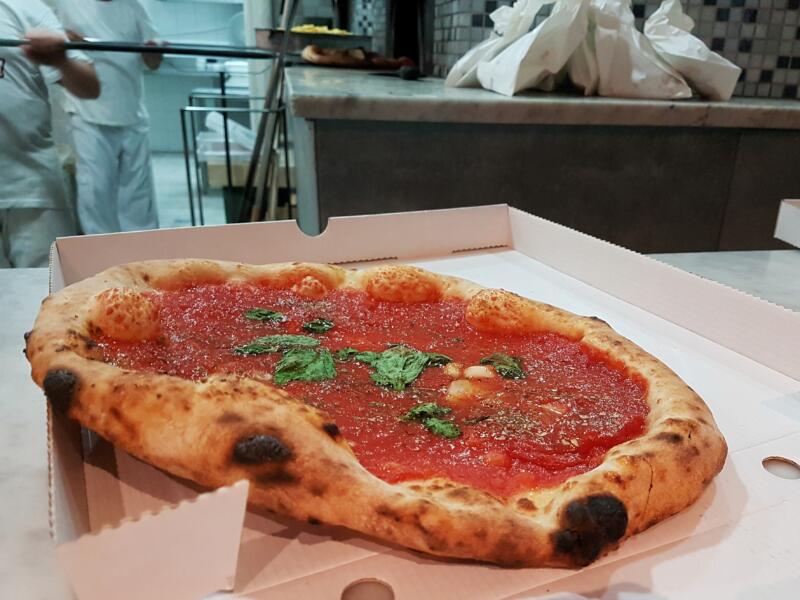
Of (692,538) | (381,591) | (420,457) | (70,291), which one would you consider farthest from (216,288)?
(692,538)

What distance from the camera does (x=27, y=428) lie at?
2.99 ft

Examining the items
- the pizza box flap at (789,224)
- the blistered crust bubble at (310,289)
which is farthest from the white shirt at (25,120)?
the pizza box flap at (789,224)

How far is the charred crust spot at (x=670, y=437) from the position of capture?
30.5 inches

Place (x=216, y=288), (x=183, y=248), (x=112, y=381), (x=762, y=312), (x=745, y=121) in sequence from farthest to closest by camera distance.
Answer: (x=745, y=121)
(x=183, y=248)
(x=216, y=288)
(x=762, y=312)
(x=112, y=381)

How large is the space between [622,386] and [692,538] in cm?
29

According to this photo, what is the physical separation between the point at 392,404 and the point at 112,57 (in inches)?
121

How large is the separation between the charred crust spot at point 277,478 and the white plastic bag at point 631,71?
2343 mm

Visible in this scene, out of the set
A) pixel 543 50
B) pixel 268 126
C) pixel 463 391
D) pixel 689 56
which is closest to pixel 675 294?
pixel 463 391

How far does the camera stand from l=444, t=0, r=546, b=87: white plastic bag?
2.51 meters

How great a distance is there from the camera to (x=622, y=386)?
971 millimetres

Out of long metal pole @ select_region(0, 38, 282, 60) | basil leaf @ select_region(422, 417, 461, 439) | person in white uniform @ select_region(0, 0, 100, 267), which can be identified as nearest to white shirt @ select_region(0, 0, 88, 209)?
person in white uniform @ select_region(0, 0, 100, 267)

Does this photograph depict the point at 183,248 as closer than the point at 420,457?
No

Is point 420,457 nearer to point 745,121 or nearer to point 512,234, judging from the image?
point 512,234

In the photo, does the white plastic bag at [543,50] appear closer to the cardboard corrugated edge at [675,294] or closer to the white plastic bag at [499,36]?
the white plastic bag at [499,36]
